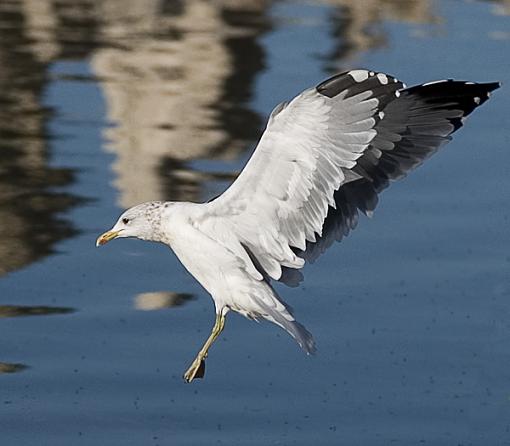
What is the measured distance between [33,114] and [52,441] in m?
7.45

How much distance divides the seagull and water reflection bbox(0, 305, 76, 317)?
5182mm

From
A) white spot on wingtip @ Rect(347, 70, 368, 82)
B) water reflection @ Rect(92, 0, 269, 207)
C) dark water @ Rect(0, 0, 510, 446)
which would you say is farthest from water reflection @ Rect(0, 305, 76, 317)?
white spot on wingtip @ Rect(347, 70, 368, 82)

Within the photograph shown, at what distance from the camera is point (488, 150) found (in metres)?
17.2

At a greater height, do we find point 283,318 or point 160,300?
point 283,318

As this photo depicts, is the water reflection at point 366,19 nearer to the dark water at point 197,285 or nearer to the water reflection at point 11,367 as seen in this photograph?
the dark water at point 197,285

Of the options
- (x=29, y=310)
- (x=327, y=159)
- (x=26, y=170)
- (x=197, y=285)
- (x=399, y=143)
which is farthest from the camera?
(x=26, y=170)

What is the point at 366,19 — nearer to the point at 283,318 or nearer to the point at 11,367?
the point at 11,367

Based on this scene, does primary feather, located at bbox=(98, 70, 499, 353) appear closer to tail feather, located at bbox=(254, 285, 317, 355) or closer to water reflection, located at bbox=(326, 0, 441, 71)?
tail feather, located at bbox=(254, 285, 317, 355)

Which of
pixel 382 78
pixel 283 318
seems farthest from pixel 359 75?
pixel 283 318

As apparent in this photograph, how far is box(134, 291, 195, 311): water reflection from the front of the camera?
1381 centimetres

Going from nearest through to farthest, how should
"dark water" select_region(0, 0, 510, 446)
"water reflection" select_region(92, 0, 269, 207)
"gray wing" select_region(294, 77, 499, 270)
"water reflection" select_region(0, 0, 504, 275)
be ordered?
"gray wing" select_region(294, 77, 499, 270) → "dark water" select_region(0, 0, 510, 446) → "water reflection" select_region(0, 0, 504, 275) → "water reflection" select_region(92, 0, 269, 207)

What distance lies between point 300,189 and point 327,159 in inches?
8.5

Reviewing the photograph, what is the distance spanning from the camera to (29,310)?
45.5 feet

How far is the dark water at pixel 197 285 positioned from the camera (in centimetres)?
1234
